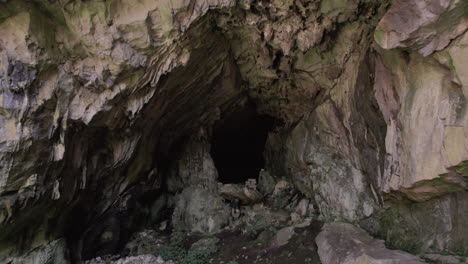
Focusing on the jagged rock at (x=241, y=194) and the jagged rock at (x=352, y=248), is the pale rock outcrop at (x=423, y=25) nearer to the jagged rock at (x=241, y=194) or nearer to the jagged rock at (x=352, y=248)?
the jagged rock at (x=352, y=248)

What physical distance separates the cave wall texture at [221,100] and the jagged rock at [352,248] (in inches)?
22.4

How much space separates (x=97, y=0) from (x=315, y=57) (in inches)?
223

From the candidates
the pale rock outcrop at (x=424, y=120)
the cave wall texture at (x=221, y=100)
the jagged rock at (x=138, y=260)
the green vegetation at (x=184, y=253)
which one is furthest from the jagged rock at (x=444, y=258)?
the jagged rock at (x=138, y=260)

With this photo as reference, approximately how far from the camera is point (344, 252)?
22.1 feet

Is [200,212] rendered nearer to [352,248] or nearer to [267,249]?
[267,249]

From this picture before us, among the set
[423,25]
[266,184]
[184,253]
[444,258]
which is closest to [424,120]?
[423,25]

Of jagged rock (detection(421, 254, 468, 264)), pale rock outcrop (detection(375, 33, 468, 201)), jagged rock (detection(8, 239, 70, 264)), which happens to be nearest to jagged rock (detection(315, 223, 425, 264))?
jagged rock (detection(421, 254, 468, 264))

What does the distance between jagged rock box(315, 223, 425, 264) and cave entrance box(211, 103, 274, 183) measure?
6.21 metres

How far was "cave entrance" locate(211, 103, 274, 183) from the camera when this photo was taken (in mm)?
13680

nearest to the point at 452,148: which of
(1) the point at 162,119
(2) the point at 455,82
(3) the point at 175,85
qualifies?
(2) the point at 455,82

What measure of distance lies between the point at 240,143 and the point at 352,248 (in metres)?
10.1

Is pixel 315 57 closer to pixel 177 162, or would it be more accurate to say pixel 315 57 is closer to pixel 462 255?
pixel 462 255

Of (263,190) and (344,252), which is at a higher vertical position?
(263,190)

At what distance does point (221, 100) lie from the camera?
37.0 feet
